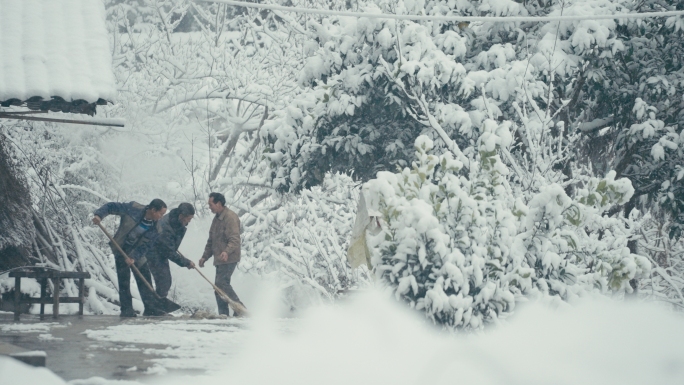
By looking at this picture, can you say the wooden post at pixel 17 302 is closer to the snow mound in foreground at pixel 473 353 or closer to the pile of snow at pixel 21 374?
the snow mound in foreground at pixel 473 353

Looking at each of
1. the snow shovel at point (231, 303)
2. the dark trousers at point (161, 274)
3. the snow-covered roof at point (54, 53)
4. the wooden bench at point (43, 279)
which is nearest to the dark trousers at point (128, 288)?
the dark trousers at point (161, 274)

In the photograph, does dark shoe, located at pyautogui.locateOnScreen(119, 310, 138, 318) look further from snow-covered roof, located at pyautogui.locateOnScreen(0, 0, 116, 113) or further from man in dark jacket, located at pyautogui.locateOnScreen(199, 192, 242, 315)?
snow-covered roof, located at pyautogui.locateOnScreen(0, 0, 116, 113)

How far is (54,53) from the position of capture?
9016mm

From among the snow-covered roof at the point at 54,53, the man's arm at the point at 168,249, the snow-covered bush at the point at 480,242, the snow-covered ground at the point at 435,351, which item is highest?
the snow-covered roof at the point at 54,53

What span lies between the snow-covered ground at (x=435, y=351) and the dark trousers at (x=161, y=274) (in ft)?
8.99

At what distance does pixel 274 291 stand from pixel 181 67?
460cm

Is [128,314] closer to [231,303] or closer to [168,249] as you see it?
[168,249]

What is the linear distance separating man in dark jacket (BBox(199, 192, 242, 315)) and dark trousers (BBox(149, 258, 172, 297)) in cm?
55

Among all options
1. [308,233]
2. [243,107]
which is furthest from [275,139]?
[243,107]

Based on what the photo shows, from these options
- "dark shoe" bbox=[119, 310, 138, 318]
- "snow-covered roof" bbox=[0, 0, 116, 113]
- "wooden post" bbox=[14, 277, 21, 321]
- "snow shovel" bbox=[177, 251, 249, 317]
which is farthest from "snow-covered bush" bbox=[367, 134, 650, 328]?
"wooden post" bbox=[14, 277, 21, 321]

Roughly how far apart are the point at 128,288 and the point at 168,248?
700mm

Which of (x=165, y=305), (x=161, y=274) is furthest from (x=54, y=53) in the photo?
(x=165, y=305)

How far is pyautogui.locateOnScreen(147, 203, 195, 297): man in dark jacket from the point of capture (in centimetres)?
1228

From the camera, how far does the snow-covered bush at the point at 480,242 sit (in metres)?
7.87
